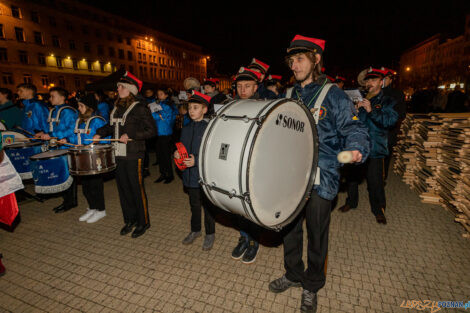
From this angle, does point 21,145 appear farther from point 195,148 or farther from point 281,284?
point 281,284

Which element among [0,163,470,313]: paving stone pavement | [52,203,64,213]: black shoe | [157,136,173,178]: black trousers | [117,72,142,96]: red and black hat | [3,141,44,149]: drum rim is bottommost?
[0,163,470,313]: paving stone pavement

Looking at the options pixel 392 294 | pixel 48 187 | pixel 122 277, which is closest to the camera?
pixel 392 294

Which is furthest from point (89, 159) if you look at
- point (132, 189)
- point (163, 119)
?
point (163, 119)

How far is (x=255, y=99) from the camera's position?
2.31 m

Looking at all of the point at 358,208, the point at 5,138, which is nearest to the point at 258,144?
the point at 358,208

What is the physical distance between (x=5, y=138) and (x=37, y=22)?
45.2 metres

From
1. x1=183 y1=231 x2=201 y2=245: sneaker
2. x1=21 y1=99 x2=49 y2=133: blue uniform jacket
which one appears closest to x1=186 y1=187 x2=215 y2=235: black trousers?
x1=183 y1=231 x2=201 y2=245: sneaker

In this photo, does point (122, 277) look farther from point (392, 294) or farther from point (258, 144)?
point (392, 294)

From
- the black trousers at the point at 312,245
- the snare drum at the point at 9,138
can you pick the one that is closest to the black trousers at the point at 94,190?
the snare drum at the point at 9,138

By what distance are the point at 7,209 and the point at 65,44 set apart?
4790 cm

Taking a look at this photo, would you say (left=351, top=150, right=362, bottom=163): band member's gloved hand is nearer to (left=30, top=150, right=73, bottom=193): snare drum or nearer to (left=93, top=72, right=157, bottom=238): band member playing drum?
(left=93, top=72, right=157, bottom=238): band member playing drum

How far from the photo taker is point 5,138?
4.66 metres

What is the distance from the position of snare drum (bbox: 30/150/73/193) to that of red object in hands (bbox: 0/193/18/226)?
0.73 m

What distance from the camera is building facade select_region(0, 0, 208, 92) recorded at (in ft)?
111
